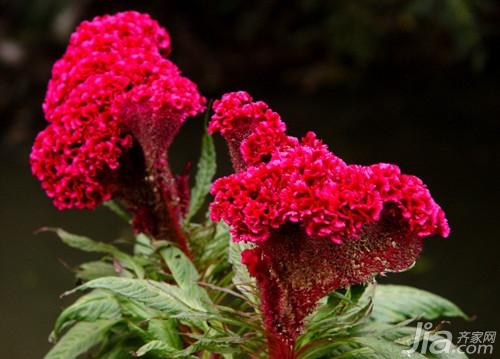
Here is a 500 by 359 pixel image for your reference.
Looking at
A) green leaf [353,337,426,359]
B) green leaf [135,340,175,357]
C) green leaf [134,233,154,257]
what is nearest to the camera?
A: green leaf [353,337,426,359]

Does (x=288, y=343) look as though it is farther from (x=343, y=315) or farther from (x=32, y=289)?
(x=32, y=289)

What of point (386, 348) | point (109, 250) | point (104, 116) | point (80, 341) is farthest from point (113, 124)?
point (386, 348)

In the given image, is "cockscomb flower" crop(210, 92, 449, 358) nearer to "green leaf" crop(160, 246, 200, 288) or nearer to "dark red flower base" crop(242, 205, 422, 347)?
"dark red flower base" crop(242, 205, 422, 347)

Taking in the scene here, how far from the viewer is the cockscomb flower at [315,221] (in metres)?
1.31

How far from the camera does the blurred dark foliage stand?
6914 millimetres

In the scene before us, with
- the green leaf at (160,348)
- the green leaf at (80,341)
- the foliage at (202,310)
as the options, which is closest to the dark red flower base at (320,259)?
the foliage at (202,310)

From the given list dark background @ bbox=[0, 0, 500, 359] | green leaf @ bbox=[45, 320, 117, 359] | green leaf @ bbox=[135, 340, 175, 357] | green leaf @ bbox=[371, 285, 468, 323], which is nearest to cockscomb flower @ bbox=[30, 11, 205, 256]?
green leaf @ bbox=[45, 320, 117, 359]

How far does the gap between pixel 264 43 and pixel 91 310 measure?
20.3ft

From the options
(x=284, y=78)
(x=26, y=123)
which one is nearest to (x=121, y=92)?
(x=26, y=123)

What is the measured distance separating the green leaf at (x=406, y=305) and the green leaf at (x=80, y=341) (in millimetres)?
668

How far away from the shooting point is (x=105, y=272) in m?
2.00

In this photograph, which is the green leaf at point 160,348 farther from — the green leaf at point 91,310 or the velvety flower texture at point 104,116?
the velvety flower texture at point 104,116

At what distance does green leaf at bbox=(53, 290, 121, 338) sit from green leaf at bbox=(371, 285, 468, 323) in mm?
642

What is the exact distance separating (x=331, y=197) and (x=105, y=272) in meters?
0.87
